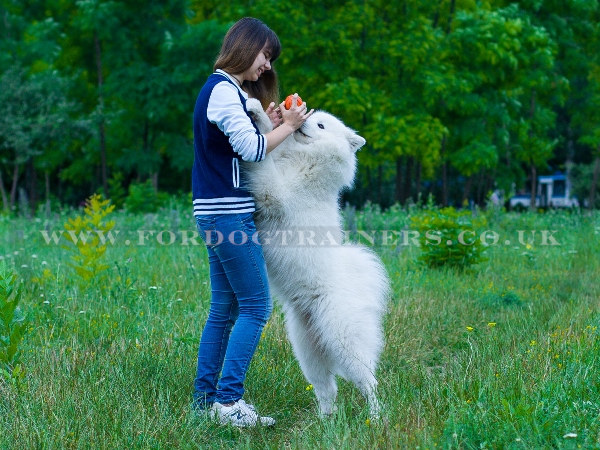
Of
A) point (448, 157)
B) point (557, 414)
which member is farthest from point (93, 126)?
point (557, 414)

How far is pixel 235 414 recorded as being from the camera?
11.6ft

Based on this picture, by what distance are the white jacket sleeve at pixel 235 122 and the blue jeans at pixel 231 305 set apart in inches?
A: 14.8

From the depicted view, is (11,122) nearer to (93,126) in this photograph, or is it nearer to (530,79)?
(93,126)

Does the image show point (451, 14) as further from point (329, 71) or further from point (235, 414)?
point (235, 414)

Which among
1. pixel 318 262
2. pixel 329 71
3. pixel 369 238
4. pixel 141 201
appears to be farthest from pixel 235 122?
pixel 329 71

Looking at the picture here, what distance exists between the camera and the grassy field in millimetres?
3055

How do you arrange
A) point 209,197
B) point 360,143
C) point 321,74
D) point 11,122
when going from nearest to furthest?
1. point 209,197
2. point 360,143
3. point 321,74
4. point 11,122

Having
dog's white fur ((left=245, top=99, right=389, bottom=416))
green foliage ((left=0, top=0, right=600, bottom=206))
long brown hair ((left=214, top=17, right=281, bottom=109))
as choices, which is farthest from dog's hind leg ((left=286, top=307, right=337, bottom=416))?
green foliage ((left=0, top=0, right=600, bottom=206))

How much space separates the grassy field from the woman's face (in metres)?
1.88

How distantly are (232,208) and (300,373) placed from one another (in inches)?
64.8

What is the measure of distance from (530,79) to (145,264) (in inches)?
631

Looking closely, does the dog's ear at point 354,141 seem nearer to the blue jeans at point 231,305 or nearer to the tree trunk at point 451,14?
the blue jeans at point 231,305

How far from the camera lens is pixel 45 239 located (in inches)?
399

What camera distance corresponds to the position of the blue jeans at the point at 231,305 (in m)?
3.47
